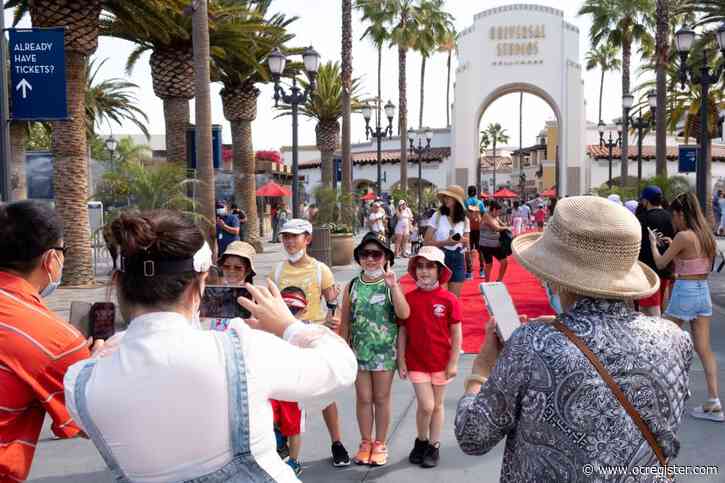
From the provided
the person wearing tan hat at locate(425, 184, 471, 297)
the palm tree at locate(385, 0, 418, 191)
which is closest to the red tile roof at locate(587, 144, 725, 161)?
the palm tree at locate(385, 0, 418, 191)

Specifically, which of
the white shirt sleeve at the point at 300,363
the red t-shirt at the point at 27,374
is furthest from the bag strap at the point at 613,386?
the red t-shirt at the point at 27,374

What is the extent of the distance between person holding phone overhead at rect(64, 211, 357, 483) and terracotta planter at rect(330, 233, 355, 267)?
55.2ft

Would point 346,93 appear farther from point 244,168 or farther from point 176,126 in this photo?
point 176,126

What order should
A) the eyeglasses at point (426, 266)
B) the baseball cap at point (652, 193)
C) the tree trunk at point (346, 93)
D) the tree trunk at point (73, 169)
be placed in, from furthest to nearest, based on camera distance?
the tree trunk at point (346, 93)
the tree trunk at point (73, 169)
the baseball cap at point (652, 193)
the eyeglasses at point (426, 266)

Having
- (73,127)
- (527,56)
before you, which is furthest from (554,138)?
(73,127)

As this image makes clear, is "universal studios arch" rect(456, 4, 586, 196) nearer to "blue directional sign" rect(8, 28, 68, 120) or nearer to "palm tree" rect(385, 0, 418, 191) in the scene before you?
"palm tree" rect(385, 0, 418, 191)

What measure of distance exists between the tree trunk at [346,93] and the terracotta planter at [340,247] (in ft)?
8.80

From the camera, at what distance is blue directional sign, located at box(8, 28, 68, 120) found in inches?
377

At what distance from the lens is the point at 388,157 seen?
5600 cm

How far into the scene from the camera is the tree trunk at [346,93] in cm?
2361

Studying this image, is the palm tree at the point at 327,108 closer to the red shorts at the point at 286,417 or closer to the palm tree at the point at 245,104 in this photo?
the palm tree at the point at 245,104

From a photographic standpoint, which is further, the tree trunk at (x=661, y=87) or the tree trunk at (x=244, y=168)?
the tree trunk at (x=244, y=168)

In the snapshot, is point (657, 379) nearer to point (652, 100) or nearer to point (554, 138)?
point (652, 100)

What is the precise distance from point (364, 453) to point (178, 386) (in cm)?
356
